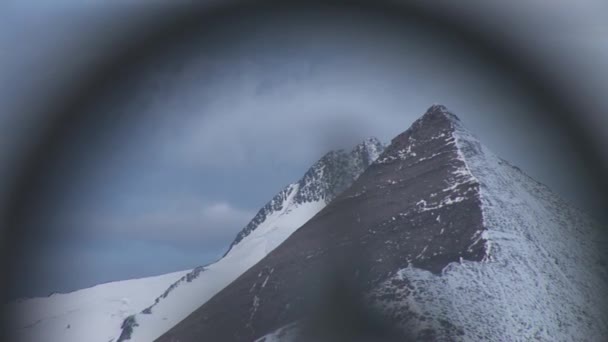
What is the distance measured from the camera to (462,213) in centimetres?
5931

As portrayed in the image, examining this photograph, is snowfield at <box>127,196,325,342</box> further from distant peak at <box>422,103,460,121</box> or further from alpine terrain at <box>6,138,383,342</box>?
distant peak at <box>422,103,460,121</box>

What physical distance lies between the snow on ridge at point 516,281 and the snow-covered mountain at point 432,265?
0.36ft

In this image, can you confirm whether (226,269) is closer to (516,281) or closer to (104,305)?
(104,305)

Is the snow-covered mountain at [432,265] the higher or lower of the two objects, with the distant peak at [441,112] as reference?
lower

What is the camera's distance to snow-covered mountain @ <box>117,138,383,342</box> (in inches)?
4941

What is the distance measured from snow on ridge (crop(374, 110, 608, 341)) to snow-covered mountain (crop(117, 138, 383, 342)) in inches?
1743

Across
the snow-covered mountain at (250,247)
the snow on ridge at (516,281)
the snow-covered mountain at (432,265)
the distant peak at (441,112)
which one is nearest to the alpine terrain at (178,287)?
the snow-covered mountain at (250,247)

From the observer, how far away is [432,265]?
174ft

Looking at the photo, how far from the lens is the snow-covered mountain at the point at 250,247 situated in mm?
125512

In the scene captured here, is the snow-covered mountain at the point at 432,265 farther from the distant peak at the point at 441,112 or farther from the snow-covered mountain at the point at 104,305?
the snow-covered mountain at the point at 104,305

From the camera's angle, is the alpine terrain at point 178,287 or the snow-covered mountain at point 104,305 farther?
the snow-covered mountain at point 104,305

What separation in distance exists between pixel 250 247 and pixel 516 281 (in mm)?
106717

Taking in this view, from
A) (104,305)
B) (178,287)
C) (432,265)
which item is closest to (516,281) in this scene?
(432,265)

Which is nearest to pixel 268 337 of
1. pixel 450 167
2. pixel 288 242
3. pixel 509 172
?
pixel 288 242
